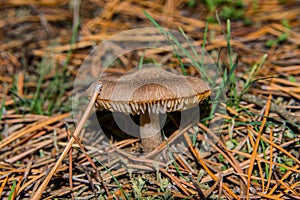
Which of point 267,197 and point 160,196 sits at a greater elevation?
point 160,196

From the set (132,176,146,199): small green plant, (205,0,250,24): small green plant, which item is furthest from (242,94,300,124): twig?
(205,0,250,24): small green plant

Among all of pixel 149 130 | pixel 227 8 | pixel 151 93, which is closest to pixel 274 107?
pixel 149 130

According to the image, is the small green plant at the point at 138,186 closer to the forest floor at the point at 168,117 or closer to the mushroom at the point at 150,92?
the forest floor at the point at 168,117

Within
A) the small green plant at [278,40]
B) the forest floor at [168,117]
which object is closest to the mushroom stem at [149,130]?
Result: the forest floor at [168,117]

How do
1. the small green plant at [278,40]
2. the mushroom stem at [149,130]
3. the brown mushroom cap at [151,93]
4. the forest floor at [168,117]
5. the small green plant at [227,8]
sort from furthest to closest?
the small green plant at [227,8] → the small green plant at [278,40] → the mushroom stem at [149,130] → the forest floor at [168,117] → the brown mushroom cap at [151,93]

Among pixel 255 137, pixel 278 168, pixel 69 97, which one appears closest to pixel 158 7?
pixel 69 97

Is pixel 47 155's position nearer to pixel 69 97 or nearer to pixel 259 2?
pixel 69 97
